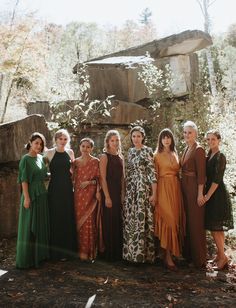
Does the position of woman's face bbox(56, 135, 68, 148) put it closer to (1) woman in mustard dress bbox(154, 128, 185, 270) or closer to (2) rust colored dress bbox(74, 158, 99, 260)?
(2) rust colored dress bbox(74, 158, 99, 260)

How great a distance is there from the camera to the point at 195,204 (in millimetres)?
4941

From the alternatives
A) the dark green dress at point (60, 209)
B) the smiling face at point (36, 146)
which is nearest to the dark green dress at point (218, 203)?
the dark green dress at point (60, 209)

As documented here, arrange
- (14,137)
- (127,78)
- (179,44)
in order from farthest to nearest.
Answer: (179,44)
(127,78)
(14,137)

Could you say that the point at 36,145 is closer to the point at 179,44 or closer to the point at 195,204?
the point at 195,204

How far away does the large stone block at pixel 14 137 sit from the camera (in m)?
6.08

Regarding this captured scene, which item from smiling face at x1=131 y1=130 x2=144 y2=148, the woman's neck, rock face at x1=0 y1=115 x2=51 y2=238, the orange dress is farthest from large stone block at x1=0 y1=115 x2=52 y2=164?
the orange dress

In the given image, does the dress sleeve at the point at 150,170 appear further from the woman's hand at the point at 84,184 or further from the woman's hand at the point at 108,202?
the woman's hand at the point at 84,184

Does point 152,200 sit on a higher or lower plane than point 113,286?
higher

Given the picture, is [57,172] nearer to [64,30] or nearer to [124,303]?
[124,303]

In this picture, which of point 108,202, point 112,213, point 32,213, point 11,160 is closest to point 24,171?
point 32,213

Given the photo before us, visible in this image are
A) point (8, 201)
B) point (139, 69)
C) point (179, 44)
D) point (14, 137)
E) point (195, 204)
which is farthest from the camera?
point (179, 44)

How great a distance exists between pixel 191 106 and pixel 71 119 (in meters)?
2.59

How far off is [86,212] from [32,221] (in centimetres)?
75

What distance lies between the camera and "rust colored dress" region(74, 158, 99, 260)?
16.9 ft
